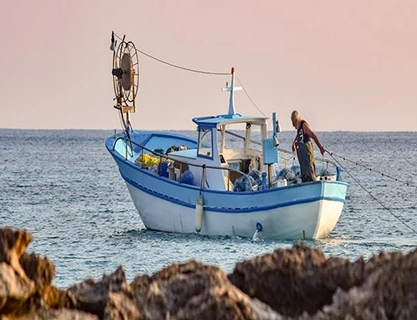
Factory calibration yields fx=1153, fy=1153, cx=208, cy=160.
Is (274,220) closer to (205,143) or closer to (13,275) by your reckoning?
(205,143)

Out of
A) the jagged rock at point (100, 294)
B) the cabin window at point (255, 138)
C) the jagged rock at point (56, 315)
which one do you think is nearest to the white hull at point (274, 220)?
the cabin window at point (255, 138)

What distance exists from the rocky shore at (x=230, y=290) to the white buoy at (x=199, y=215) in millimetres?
14952

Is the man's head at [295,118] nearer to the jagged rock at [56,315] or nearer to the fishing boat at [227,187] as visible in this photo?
the fishing boat at [227,187]

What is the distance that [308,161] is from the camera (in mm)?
19156

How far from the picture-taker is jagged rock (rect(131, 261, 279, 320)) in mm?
5082

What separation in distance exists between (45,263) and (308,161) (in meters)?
13.9

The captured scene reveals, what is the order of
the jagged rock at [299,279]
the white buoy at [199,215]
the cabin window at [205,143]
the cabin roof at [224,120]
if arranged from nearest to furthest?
the jagged rock at [299,279] < the white buoy at [199,215] < the cabin window at [205,143] < the cabin roof at [224,120]

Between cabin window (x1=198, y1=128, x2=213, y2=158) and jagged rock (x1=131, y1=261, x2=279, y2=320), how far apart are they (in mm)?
15639

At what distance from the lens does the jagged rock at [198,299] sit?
5.08 meters

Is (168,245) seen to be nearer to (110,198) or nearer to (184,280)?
(184,280)

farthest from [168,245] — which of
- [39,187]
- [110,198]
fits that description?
[39,187]

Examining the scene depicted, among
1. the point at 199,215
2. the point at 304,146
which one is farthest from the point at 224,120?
the point at 304,146

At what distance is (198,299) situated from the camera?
16.9 ft

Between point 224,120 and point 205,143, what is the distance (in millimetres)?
553
